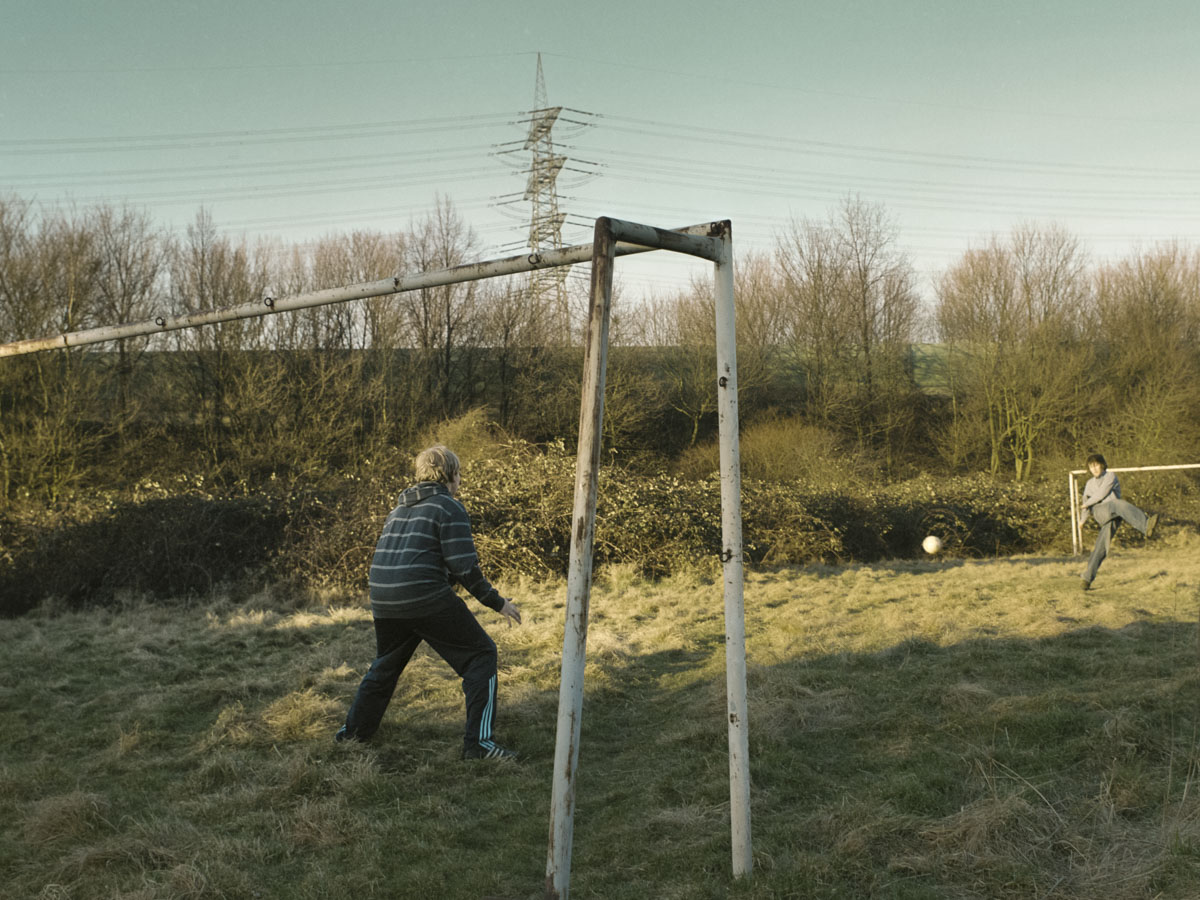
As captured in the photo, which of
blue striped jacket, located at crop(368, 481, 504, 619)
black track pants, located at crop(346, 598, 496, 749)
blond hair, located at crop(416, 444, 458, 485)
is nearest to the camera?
blue striped jacket, located at crop(368, 481, 504, 619)

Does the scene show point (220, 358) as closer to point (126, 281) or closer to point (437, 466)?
point (126, 281)

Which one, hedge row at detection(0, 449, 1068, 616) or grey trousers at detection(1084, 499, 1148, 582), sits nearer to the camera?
grey trousers at detection(1084, 499, 1148, 582)

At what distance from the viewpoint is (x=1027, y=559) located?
17.0 m

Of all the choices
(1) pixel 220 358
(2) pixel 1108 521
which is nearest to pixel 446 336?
(1) pixel 220 358

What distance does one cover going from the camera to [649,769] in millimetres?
4984

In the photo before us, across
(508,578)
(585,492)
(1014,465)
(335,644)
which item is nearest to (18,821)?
(585,492)

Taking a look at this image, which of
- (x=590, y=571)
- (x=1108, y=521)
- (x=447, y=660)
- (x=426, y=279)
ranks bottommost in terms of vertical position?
(x=1108, y=521)

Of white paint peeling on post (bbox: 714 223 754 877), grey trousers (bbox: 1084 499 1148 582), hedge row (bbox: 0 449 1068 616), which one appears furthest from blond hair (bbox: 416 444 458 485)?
grey trousers (bbox: 1084 499 1148 582)

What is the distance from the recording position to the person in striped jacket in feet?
16.6

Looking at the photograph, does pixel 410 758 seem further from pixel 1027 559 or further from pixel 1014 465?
pixel 1014 465

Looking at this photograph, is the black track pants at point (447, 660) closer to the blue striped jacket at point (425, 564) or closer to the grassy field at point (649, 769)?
the blue striped jacket at point (425, 564)

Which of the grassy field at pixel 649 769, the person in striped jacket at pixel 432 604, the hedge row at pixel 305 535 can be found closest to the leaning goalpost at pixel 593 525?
the grassy field at pixel 649 769

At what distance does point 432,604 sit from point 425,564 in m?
0.24

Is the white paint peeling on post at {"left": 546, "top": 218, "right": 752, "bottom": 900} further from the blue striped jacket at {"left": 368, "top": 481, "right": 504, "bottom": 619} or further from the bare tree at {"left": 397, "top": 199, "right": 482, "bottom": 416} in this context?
the bare tree at {"left": 397, "top": 199, "right": 482, "bottom": 416}
